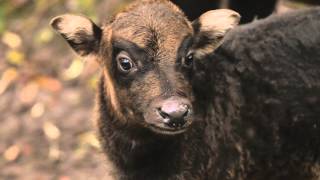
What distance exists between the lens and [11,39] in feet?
37.3

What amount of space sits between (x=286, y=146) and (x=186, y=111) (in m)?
1.44

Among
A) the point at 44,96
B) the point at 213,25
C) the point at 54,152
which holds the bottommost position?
the point at 54,152

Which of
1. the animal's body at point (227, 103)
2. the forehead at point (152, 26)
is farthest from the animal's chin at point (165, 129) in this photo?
the forehead at point (152, 26)

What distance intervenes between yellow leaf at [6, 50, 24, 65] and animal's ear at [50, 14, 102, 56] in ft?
13.8

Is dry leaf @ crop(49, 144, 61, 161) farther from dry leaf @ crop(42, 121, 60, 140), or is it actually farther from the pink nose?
the pink nose

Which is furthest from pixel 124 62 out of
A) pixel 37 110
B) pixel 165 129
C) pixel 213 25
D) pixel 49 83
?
pixel 49 83

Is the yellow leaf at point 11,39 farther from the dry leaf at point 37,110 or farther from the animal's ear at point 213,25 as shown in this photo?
the animal's ear at point 213,25

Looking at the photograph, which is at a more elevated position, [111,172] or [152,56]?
[152,56]

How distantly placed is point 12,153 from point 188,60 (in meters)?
3.80

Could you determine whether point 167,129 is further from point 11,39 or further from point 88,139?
point 11,39

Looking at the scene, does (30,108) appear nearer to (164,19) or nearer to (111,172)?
(111,172)

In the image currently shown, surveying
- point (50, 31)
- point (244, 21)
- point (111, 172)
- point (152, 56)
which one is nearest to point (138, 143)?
point (111, 172)

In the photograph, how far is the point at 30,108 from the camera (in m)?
10.4

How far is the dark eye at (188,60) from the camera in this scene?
6680 millimetres
